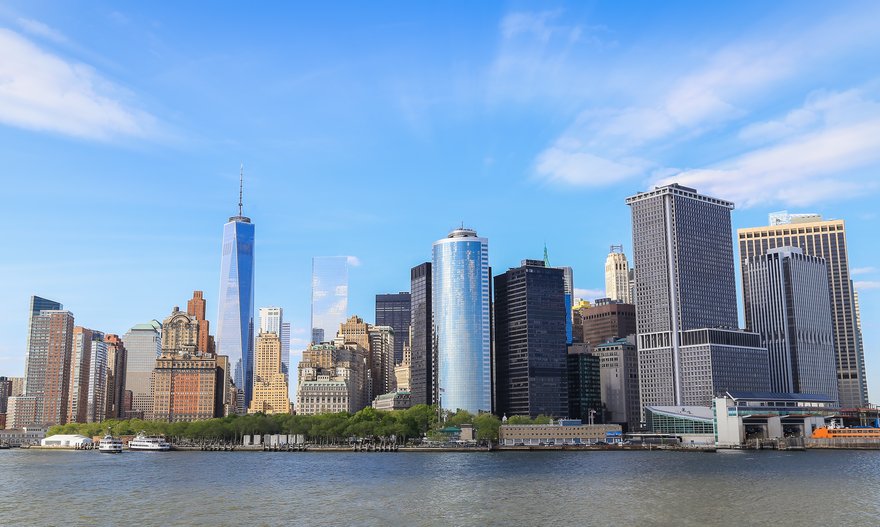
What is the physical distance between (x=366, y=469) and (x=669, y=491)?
7180cm

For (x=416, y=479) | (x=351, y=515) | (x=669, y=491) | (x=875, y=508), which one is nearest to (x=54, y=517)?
(x=351, y=515)

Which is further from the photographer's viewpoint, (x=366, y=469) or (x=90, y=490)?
(x=366, y=469)

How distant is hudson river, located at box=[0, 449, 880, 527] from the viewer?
303 ft

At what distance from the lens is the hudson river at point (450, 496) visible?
3634 inches

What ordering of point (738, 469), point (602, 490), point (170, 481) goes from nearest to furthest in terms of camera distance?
point (602, 490) → point (170, 481) → point (738, 469)

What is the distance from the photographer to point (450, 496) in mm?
115000

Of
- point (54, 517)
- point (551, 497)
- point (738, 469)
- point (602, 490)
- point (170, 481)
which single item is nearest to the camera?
point (54, 517)

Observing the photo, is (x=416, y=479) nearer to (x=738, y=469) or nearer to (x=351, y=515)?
(x=351, y=515)

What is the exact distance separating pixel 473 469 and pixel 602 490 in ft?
177

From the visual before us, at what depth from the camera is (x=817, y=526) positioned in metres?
86.2

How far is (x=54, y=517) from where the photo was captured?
9431 centimetres

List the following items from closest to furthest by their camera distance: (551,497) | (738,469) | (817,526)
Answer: (817,526)
(551,497)
(738,469)

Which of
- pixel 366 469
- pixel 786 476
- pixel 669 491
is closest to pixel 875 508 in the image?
pixel 669 491

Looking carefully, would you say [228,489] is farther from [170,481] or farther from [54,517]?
[54,517]
